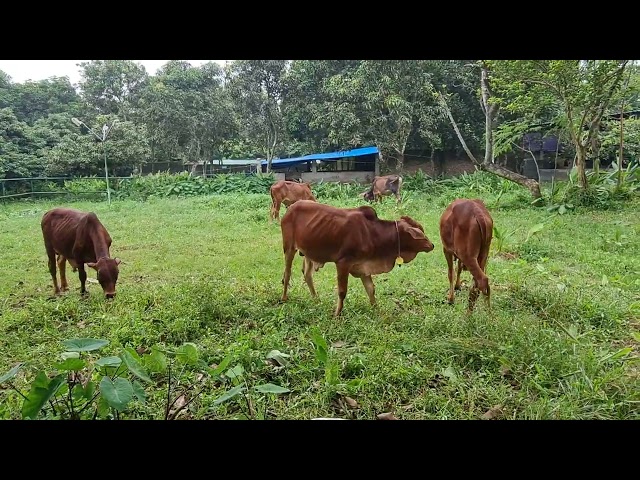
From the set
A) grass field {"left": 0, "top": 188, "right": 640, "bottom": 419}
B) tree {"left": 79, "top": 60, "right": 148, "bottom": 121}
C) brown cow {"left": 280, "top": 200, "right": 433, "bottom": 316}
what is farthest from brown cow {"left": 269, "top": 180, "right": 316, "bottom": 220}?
brown cow {"left": 280, "top": 200, "right": 433, "bottom": 316}

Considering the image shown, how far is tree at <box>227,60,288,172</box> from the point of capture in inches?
210

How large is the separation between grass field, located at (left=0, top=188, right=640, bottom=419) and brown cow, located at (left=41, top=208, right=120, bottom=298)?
0.16 metres

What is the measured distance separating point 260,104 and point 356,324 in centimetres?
399

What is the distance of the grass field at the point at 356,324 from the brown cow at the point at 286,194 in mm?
876

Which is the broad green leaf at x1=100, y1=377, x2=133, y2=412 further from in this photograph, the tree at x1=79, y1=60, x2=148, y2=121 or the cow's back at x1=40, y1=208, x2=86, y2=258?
the tree at x1=79, y1=60, x2=148, y2=121

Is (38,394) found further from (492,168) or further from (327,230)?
(492,168)

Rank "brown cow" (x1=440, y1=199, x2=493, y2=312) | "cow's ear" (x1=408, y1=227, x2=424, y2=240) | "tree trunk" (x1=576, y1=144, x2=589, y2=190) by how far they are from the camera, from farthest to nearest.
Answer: "tree trunk" (x1=576, y1=144, x2=589, y2=190) → "cow's ear" (x1=408, y1=227, x2=424, y2=240) → "brown cow" (x1=440, y1=199, x2=493, y2=312)

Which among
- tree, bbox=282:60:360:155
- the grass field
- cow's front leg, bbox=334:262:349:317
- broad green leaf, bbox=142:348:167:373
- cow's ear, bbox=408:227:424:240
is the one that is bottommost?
the grass field

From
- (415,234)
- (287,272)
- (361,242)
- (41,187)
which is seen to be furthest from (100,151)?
(415,234)

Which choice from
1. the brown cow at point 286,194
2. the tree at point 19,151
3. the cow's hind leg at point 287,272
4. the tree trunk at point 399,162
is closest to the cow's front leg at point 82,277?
the cow's hind leg at point 287,272
